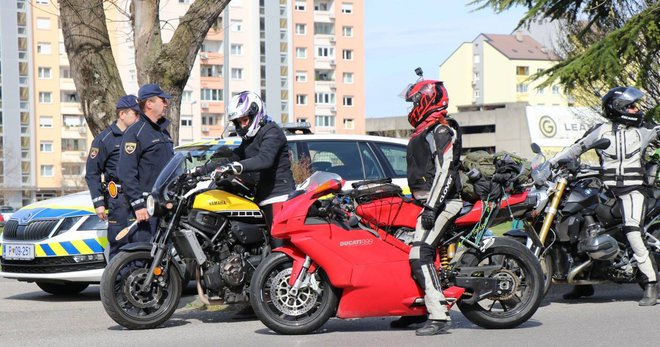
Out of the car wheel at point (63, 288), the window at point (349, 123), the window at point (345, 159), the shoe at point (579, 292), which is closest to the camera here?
the shoe at point (579, 292)

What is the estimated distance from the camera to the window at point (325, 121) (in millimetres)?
102925

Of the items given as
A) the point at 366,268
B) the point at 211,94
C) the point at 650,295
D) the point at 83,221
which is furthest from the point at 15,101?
the point at 366,268

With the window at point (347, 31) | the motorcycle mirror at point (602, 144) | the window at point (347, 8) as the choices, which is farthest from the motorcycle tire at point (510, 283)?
the window at point (347, 8)

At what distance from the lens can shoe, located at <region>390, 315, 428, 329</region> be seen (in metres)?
8.31

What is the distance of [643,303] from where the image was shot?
920 centimetres

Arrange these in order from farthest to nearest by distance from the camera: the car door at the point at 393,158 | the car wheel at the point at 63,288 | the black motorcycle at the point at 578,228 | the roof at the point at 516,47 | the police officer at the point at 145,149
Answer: the roof at the point at 516,47 → the car wheel at the point at 63,288 → the car door at the point at 393,158 → the black motorcycle at the point at 578,228 → the police officer at the point at 145,149

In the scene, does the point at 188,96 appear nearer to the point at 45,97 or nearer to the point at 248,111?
the point at 45,97

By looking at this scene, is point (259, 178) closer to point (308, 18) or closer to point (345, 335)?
point (345, 335)

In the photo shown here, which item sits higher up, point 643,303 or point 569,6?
point 569,6

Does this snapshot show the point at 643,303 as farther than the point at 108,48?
No

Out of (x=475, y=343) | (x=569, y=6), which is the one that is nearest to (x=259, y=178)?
(x=475, y=343)

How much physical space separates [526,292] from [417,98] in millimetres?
1747

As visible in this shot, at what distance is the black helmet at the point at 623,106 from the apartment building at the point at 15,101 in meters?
87.5

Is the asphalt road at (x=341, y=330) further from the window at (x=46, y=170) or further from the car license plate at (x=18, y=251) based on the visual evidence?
the window at (x=46, y=170)
